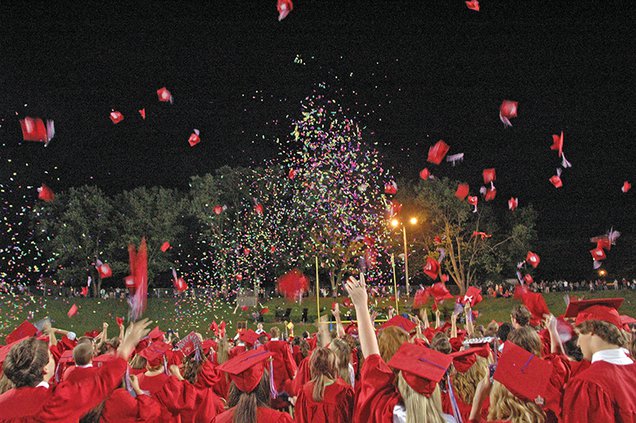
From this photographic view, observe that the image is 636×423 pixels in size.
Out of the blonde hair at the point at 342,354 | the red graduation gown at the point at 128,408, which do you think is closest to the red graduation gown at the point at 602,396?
the blonde hair at the point at 342,354

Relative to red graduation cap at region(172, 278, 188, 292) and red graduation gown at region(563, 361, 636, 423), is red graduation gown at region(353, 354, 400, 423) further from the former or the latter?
red graduation cap at region(172, 278, 188, 292)

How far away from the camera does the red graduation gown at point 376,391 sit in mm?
3316

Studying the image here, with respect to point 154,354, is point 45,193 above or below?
above

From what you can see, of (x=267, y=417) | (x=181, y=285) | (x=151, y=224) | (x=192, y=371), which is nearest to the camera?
(x=267, y=417)

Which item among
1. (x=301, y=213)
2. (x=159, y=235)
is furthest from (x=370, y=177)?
(x=159, y=235)

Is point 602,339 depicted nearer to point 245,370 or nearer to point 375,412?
point 375,412

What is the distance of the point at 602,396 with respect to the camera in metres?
3.16

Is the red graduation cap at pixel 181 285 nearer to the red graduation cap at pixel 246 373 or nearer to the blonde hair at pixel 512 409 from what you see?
the red graduation cap at pixel 246 373

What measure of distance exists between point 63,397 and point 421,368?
2.14 m

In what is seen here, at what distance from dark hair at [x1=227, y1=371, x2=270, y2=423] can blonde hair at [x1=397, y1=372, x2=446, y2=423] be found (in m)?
0.87

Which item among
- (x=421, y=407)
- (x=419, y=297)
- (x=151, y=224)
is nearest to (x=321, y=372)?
(x=421, y=407)

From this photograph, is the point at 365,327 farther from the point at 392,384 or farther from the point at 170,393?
the point at 170,393

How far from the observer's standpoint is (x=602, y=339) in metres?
3.36

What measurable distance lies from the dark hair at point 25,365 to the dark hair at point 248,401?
1.19 m
